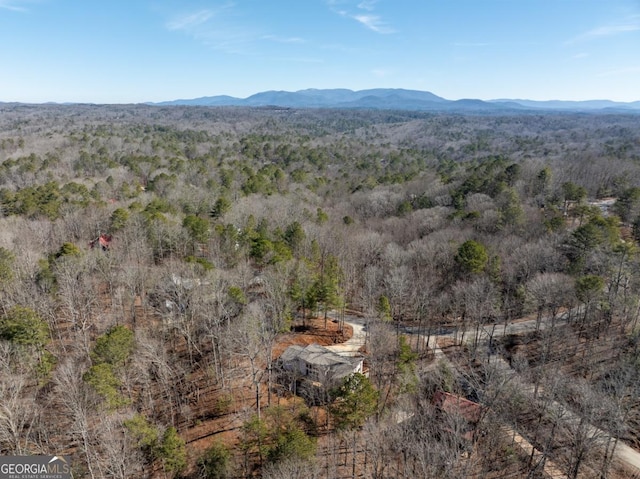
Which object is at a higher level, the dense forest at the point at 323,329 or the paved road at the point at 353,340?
the dense forest at the point at 323,329

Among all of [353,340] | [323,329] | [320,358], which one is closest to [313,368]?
[320,358]

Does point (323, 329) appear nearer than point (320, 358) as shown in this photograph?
No

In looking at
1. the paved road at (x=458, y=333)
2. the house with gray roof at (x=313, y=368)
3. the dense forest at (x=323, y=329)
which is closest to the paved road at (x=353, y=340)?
the paved road at (x=458, y=333)

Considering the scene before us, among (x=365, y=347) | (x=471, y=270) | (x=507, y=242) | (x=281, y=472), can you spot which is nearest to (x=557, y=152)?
(x=507, y=242)

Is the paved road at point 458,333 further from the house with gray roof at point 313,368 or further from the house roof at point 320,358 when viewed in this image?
the house with gray roof at point 313,368

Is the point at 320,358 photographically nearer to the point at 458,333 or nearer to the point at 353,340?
the point at 353,340

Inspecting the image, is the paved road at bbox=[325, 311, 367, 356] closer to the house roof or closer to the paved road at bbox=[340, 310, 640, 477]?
the paved road at bbox=[340, 310, 640, 477]
